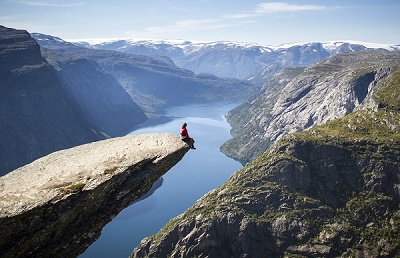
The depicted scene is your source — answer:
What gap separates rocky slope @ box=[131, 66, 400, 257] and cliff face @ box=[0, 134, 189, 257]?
111 meters

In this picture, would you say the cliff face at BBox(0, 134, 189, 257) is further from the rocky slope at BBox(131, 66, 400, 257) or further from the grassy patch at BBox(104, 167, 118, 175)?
the rocky slope at BBox(131, 66, 400, 257)

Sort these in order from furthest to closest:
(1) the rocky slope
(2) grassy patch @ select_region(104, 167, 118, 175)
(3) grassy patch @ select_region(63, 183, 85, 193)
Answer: (1) the rocky slope → (2) grassy patch @ select_region(104, 167, 118, 175) → (3) grassy patch @ select_region(63, 183, 85, 193)

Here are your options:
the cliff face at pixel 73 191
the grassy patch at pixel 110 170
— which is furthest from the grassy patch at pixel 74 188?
the grassy patch at pixel 110 170

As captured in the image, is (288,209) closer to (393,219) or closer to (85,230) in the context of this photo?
(393,219)

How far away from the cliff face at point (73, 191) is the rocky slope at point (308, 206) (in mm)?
110752

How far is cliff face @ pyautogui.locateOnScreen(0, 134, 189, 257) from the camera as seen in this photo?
23.1 metres

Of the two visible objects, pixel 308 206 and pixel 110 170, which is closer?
pixel 110 170

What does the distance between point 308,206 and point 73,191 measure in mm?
131850

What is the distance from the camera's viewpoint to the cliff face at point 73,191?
75.9ft

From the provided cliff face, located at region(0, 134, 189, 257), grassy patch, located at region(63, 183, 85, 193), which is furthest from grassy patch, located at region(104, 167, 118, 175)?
grassy patch, located at region(63, 183, 85, 193)

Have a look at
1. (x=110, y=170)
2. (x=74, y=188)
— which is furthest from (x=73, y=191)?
(x=110, y=170)

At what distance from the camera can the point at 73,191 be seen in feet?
81.4

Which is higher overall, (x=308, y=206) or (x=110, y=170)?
(x=110, y=170)

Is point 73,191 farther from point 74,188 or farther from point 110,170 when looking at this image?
point 110,170
